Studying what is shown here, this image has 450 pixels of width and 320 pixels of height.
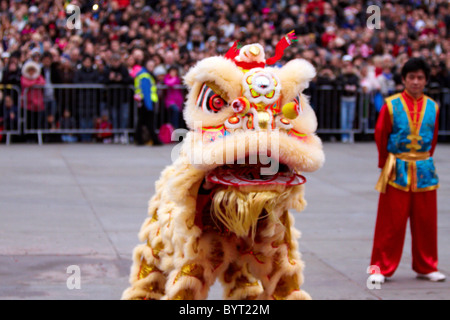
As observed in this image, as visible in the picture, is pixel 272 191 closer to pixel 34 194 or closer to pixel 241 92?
pixel 241 92

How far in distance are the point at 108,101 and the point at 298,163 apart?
11.2 m

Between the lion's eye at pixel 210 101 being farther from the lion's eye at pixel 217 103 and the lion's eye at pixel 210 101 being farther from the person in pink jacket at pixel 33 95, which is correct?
the person in pink jacket at pixel 33 95

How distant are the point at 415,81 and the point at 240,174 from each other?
293 cm

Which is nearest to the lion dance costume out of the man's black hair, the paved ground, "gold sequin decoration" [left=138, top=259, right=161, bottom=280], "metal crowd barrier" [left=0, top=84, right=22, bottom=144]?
"gold sequin decoration" [left=138, top=259, right=161, bottom=280]

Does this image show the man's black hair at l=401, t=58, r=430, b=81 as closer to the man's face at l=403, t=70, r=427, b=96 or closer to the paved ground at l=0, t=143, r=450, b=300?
the man's face at l=403, t=70, r=427, b=96

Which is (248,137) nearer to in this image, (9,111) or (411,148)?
(411,148)

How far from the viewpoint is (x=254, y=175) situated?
163 inches

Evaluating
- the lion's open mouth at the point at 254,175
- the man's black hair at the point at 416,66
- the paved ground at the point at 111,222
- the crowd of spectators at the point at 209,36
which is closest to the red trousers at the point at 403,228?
the paved ground at the point at 111,222

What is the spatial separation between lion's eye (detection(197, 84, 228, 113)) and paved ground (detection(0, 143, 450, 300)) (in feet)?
6.68

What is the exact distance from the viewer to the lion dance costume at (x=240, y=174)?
13.4 feet

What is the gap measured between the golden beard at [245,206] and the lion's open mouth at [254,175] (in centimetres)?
5

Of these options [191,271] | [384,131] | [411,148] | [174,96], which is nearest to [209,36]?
[174,96]
